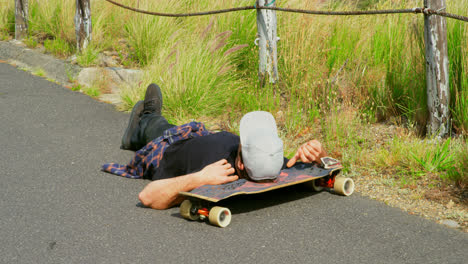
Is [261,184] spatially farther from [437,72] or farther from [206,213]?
[437,72]

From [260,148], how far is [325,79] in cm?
261

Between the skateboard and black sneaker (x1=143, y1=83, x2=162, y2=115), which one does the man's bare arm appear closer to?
the skateboard

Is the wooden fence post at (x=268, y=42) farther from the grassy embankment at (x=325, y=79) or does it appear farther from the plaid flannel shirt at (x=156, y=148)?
the plaid flannel shirt at (x=156, y=148)

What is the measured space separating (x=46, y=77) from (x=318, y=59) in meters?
4.33

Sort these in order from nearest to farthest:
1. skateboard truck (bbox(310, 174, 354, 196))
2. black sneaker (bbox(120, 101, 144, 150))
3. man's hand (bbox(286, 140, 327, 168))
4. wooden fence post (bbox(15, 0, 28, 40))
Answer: man's hand (bbox(286, 140, 327, 168)), skateboard truck (bbox(310, 174, 354, 196)), black sneaker (bbox(120, 101, 144, 150)), wooden fence post (bbox(15, 0, 28, 40))

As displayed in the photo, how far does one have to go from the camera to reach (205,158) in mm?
4297

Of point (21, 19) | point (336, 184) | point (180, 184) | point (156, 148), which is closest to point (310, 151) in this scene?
point (336, 184)

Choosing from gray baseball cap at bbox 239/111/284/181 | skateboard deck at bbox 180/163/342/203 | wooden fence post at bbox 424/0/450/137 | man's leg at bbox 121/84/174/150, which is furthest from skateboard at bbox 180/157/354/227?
man's leg at bbox 121/84/174/150

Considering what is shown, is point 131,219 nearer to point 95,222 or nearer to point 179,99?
point 95,222

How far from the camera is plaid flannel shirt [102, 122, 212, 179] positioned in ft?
15.6

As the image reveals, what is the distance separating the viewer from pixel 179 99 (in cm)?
671

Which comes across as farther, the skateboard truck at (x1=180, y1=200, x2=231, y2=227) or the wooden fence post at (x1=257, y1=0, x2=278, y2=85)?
the wooden fence post at (x1=257, y1=0, x2=278, y2=85)

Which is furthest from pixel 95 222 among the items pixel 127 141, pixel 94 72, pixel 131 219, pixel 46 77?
pixel 46 77

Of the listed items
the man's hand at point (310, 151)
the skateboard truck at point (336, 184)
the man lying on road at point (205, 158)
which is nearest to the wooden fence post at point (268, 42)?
the man lying on road at point (205, 158)
